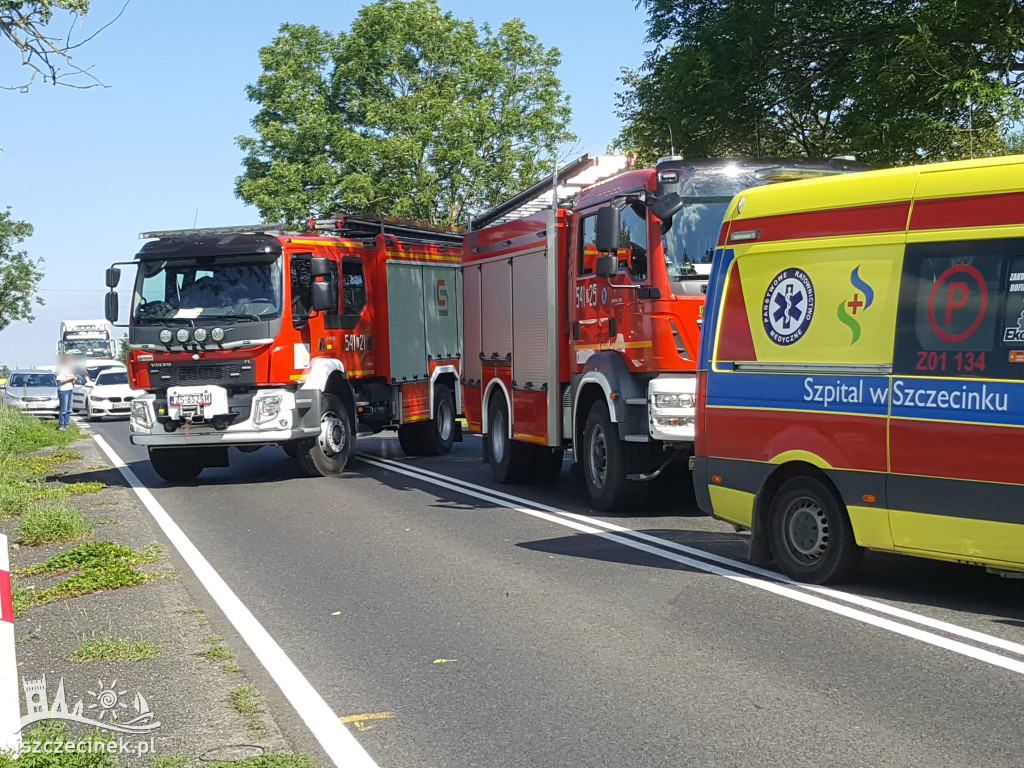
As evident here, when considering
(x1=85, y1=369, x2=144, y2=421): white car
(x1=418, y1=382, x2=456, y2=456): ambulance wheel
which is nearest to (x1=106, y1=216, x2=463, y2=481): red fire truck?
(x1=418, y1=382, x2=456, y2=456): ambulance wheel

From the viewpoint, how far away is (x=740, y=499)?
346 inches

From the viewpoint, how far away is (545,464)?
15.0 m

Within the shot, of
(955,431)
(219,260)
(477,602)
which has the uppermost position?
(219,260)

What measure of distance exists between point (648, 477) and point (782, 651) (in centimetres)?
509

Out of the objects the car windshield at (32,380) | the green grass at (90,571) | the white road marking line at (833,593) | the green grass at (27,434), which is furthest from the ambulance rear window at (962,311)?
the car windshield at (32,380)

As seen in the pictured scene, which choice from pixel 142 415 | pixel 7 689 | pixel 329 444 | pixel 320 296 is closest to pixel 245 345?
pixel 320 296

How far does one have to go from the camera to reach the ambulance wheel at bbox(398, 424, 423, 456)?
19.4 meters

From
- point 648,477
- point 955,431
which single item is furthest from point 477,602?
point 648,477

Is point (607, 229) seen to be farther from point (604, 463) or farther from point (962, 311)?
point (962, 311)

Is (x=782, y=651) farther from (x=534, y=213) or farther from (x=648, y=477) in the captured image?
(x=534, y=213)

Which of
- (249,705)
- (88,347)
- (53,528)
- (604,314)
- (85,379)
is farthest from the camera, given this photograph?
(88,347)

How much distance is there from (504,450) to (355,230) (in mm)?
5437

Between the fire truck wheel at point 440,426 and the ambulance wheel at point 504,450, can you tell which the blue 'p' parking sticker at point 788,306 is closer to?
the ambulance wheel at point 504,450

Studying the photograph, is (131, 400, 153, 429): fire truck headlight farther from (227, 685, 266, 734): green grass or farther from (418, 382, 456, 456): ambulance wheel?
(227, 685, 266, 734): green grass
